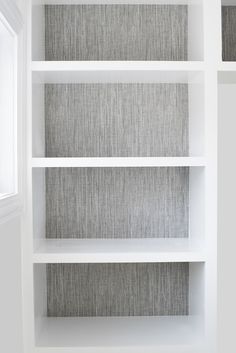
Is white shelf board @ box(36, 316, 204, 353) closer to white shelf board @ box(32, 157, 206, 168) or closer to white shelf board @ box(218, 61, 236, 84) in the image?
white shelf board @ box(32, 157, 206, 168)

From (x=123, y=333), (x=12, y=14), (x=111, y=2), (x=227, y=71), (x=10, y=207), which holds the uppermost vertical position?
(x=111, y=2)

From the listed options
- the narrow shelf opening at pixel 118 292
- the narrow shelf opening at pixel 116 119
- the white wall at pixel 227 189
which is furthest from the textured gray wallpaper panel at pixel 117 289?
the narrow shelf opening at pixel 116 119

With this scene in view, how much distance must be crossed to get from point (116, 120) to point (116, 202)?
39 cm

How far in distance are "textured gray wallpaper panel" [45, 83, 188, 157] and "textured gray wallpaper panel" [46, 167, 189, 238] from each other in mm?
100

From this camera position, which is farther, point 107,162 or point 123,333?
point 123,333

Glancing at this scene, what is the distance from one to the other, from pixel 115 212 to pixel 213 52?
880 mm

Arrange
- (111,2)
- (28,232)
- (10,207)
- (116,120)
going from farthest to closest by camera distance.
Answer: (116,120)
(111,2)
(28,232)
(10,207)

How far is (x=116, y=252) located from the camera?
2.21m

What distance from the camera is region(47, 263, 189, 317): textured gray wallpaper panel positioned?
261 centimetres

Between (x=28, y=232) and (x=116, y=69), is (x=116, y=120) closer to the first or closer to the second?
(x=116, y=69)

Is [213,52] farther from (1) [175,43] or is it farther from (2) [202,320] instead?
(2) [202,320]

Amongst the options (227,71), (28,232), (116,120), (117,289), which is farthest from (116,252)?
(227,71)

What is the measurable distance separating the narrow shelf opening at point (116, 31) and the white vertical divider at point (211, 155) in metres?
0.40

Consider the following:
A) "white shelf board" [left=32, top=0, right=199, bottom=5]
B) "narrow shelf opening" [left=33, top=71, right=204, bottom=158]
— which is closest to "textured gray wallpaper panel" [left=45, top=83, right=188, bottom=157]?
"narrow shelf opening" [left=33, top=71, right=204, bottom=158]
